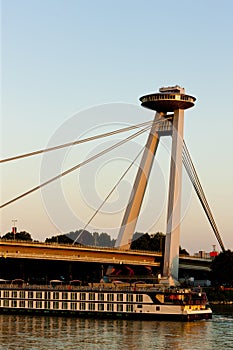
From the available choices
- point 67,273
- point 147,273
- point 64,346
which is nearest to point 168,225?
point 147,273

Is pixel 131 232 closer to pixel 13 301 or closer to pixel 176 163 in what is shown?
pixel 176 163

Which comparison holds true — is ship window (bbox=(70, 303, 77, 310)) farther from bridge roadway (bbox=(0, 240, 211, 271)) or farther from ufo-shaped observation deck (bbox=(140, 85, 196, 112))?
ufo-shaped observation deck (bbox=(140, 85, 196, 112))

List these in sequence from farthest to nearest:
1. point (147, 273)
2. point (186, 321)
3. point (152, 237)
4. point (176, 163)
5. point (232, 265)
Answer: point (152, 237)
point (232, 265)
point (147, 273)
point (176, 163)
point (186, 321)

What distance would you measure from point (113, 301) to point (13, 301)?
7071 millimetres

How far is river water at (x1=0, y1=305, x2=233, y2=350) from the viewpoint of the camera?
36.4 m

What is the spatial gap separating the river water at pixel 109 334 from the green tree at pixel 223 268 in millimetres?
29995

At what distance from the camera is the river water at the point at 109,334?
36.4m

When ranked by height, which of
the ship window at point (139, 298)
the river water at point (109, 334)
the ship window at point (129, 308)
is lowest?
the river water at point (109, 334)

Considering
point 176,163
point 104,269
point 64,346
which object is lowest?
point 64,346

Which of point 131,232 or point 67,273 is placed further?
point 67,273

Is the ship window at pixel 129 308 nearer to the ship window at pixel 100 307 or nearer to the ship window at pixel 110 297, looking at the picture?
the ship window at pixel 110 297

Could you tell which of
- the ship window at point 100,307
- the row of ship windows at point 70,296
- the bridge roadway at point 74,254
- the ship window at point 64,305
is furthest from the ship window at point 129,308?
the bridge roadway at point 74,254

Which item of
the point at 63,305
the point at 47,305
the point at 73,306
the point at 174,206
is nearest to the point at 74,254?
the point at 174,206

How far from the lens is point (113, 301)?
4916cm
